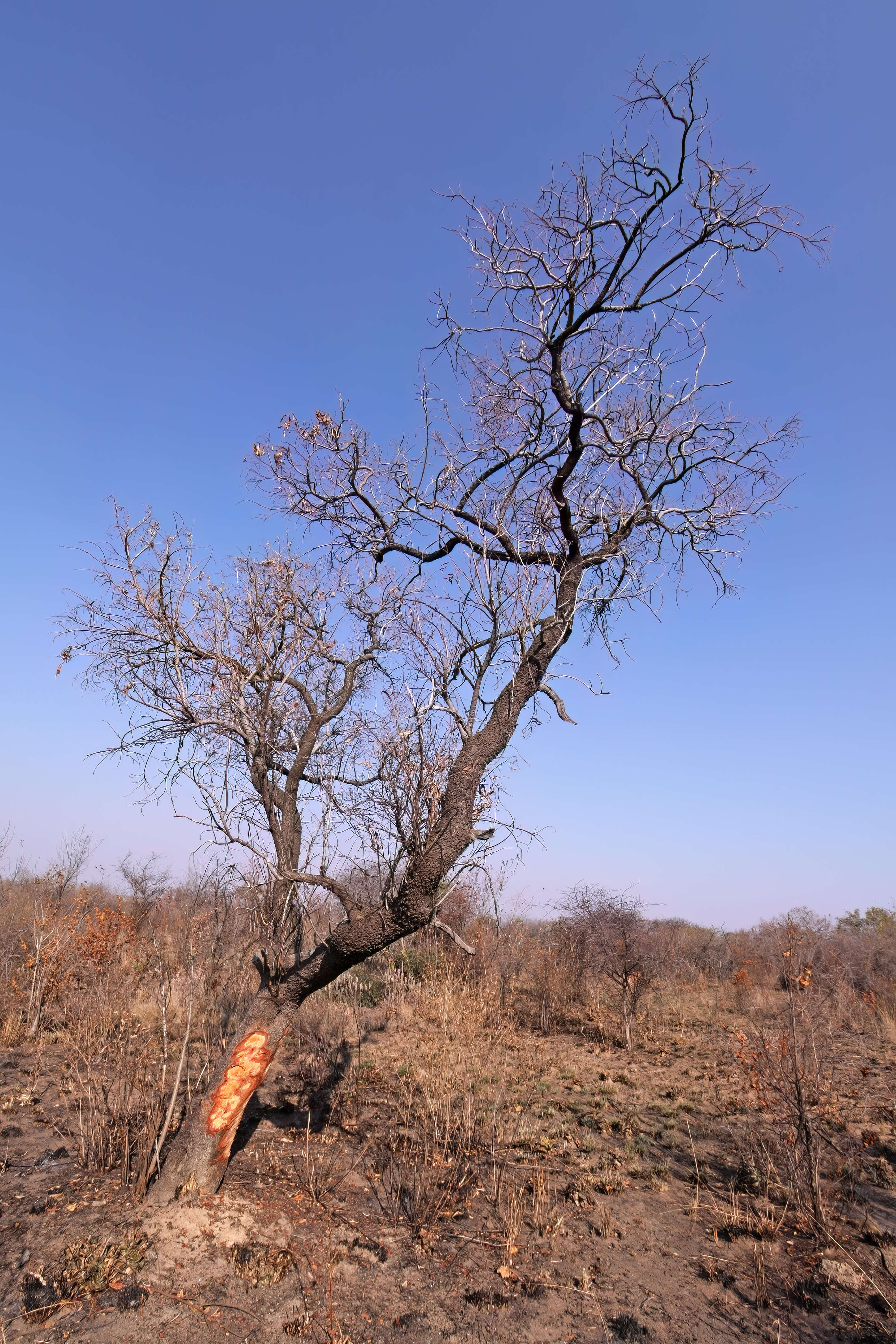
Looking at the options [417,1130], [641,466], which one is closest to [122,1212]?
[417,1130]

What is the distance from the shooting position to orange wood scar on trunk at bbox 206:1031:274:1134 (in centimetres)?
454

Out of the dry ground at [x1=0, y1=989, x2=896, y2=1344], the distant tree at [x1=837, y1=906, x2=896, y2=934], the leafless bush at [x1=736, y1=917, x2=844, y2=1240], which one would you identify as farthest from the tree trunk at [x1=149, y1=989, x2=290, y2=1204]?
the distant tree at [x1=837, y1=906, x2=896, y2=934]

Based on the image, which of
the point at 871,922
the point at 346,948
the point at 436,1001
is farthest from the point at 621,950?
the point at 871,922

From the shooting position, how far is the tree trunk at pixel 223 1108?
4.45 m

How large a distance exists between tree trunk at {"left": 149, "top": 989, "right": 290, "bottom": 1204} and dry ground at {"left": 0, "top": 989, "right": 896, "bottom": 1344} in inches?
6.2

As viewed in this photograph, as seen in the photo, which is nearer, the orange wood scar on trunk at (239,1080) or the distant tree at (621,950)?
the orange wood scar on trunk at (239,1080)

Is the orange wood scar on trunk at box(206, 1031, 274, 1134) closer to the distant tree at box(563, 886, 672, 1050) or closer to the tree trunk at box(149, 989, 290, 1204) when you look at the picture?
the tree trunk at box(149, 989, 290, 1204)

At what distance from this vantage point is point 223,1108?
4.57 metres

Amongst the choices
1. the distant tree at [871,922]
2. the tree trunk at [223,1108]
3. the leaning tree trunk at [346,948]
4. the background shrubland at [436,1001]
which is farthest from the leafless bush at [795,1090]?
the distant tree at [871,922]

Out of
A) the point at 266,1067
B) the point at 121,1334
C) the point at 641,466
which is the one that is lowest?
the point at 121,1334

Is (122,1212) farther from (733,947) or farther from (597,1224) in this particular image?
(733,947)

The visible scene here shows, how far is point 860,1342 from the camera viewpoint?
139 inches

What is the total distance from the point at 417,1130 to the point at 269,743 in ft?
13.2

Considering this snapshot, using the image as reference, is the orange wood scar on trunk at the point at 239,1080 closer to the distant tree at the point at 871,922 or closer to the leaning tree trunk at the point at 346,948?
the leaning tree trunk at the point at 346,948
